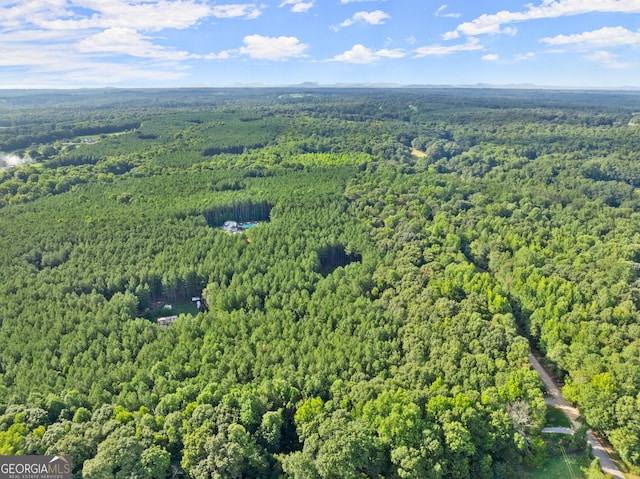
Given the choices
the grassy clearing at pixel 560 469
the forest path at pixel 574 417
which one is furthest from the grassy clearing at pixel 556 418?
the grassy clearing at pixel 560 469

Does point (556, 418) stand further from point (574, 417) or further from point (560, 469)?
point (560, 469)

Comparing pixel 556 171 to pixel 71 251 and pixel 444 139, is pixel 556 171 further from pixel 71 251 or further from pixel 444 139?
pixel 71 251

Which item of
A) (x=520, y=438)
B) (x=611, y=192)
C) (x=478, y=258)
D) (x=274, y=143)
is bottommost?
(x=520, y=438)

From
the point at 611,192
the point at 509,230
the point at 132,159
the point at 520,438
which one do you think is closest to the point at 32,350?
the point at 520,438

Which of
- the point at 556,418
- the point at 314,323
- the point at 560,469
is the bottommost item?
the point at 560,469

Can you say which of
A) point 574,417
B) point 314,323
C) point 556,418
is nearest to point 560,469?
point 556,418

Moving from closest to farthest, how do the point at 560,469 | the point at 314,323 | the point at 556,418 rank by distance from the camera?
the point at 560,469
the point at 556,418
the point at 314,323

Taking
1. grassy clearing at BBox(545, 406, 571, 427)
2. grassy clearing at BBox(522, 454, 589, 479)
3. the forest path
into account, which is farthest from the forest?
grassy clearing at BBox(545, 406, 571, 427)
